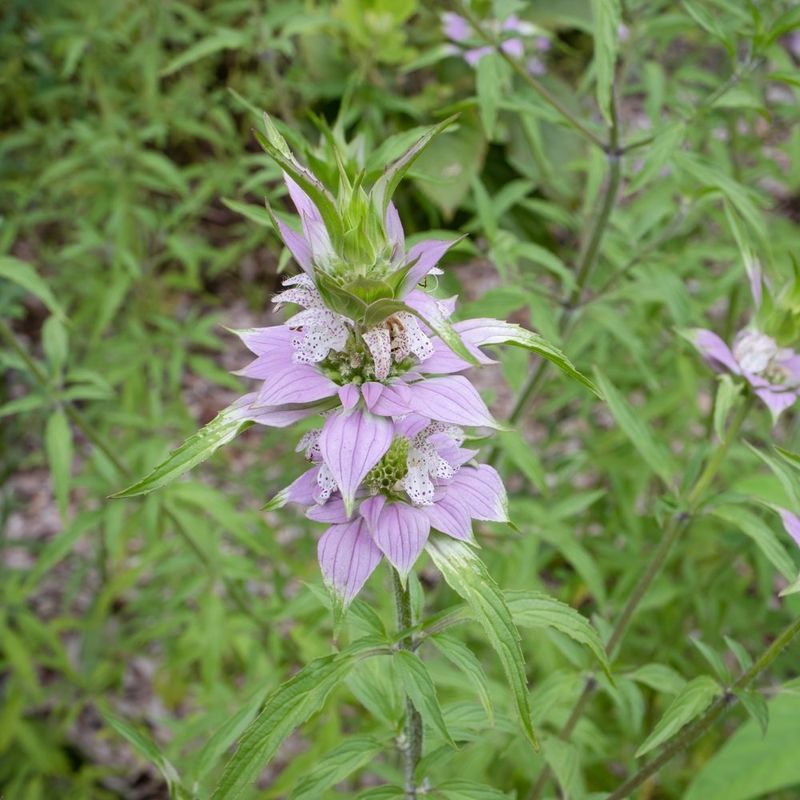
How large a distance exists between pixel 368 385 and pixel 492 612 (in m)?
0.28

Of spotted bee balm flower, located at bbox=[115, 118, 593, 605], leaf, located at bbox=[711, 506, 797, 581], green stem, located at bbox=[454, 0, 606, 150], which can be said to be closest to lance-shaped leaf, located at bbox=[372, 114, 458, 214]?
spotted bee balm flower, located at bbox=[115, 118, 593, 605]

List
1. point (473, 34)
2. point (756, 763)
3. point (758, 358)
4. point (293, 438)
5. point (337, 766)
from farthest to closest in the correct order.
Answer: point (293, 438) → point (473, 34) → point (756, 763) → point (758, 358) → point (337, 766)

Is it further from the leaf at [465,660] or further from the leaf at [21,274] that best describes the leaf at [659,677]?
the leaf at [21,274]

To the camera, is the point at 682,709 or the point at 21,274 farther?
the point at 21,274

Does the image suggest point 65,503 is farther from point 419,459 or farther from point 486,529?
point 419,459

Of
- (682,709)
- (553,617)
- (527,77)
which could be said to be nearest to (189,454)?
(553,617)

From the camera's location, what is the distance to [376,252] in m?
0.90

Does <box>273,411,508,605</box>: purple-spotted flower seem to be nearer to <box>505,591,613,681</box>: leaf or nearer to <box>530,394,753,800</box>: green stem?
<box>505,591,613,681</box>: leaf

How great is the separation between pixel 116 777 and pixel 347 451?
103 inches

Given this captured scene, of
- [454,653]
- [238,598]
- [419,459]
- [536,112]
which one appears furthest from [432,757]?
[536,112]

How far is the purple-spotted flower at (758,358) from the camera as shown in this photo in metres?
1.46

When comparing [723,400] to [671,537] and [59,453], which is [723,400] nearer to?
[671,537]

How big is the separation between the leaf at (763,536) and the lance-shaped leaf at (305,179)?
86cm

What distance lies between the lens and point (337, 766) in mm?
1151
